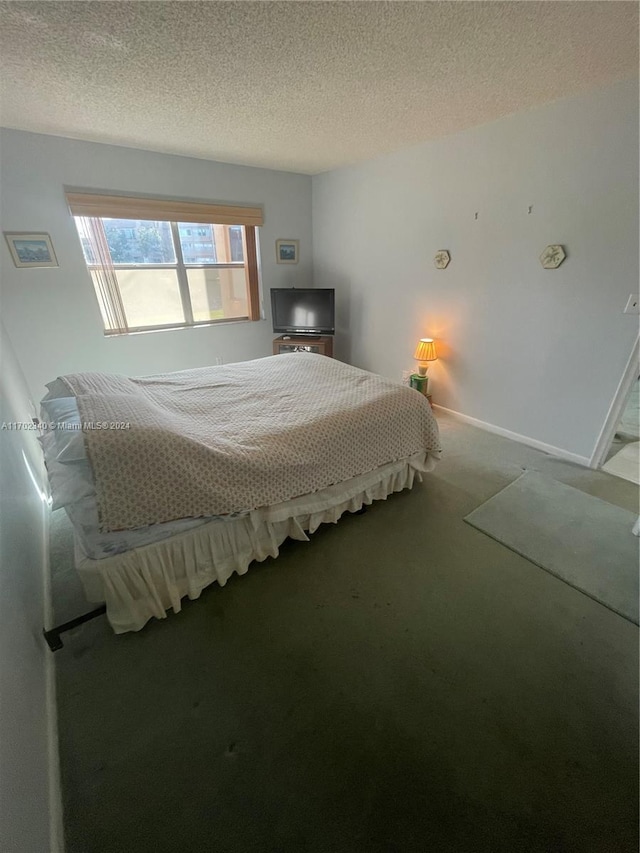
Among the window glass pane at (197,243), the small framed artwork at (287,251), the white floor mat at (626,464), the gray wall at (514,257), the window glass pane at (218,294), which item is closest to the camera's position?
the gray wall at (514,257)

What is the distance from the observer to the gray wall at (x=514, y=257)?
2082 mm

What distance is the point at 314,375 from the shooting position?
2377mm

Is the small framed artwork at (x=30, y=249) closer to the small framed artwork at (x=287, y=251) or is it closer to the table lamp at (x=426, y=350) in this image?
the small framed artwork at (x=287, y=251)

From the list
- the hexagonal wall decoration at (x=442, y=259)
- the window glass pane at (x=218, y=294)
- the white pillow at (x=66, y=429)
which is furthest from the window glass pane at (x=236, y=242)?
the white pillow at (x=66, y=429)

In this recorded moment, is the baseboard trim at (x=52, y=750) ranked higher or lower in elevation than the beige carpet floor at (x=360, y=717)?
higher

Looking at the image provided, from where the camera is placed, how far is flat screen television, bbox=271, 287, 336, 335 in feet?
12.7

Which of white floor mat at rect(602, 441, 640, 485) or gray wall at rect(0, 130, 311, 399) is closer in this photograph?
white floor mat at rect(602, 441, 640, 485)

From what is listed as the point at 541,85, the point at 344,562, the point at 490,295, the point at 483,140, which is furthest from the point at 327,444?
A: the point at 483,140

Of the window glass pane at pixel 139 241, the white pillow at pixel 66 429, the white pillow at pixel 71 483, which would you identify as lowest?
the white pillow at pixel 71 483

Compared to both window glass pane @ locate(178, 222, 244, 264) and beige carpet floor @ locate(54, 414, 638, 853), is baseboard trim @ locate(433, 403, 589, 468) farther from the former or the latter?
window glass pane @ locate(178, 222, 244, 264)

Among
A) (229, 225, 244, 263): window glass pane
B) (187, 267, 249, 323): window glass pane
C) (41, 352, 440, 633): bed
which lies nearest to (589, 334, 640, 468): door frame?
(41, 352, 440, 633): bed

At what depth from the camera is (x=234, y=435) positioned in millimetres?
1632

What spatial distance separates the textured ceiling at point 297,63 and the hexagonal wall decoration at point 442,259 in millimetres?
848

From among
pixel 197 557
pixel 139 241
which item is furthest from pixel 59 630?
pixel 139 241
